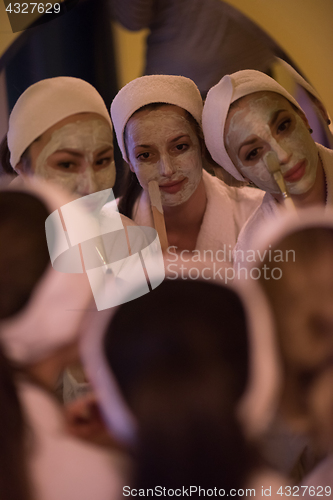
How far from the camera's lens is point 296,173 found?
2.92ft

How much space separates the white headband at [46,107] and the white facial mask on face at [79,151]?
3cm

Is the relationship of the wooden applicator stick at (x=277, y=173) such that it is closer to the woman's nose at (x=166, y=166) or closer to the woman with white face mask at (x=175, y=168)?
the woman with white face mask at (x=175, y=168)

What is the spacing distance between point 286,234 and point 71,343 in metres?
0.55

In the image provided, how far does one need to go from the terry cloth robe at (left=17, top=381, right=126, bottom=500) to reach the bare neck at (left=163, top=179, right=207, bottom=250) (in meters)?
0.47

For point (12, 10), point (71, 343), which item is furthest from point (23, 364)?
point (12, 10)

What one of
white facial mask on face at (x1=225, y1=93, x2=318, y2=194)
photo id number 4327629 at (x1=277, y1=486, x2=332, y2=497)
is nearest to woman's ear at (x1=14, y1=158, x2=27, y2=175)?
white facial mask on face at (x1=225, y1=93, x2=318, y2=194)

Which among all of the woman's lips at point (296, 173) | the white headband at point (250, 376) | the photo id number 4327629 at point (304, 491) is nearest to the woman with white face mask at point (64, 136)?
the white headband at point (250, 376)

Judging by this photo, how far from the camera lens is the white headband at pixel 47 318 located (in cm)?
85

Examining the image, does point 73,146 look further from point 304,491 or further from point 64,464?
point 304,491

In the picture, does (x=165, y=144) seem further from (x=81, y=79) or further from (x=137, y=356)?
(x=137, y=356)

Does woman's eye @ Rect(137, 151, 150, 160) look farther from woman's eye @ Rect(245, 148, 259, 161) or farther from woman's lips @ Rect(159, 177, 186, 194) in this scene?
A: woman's eye @ Rect(245, 148, 259, 161)

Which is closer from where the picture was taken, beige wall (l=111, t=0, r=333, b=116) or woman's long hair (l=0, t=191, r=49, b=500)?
woman's long hair (l=0, t=191, r=49, b=500)

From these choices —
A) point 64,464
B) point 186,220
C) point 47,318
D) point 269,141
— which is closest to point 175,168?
point 186,220

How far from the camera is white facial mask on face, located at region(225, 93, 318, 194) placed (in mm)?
869
